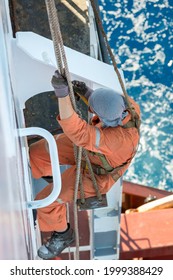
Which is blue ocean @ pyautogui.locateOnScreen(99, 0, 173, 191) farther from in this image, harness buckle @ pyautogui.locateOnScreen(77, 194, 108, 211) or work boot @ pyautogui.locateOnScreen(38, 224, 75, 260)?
harness buckle @ pyautogui.locateOnScreen(77, 194, 108, 211)

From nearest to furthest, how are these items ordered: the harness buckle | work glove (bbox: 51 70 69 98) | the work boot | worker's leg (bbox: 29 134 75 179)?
work glove (bbox: 51 70 69 98) < worker's leg (bbox: 29 134 75 179) < the harness buckle < the work boot

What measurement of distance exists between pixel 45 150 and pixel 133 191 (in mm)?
4460

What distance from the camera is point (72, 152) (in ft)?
11.8

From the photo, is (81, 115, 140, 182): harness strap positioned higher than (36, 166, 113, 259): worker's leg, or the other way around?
(81, 115, 140, 182): harness strap

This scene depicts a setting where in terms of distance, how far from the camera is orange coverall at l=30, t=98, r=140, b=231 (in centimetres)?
308

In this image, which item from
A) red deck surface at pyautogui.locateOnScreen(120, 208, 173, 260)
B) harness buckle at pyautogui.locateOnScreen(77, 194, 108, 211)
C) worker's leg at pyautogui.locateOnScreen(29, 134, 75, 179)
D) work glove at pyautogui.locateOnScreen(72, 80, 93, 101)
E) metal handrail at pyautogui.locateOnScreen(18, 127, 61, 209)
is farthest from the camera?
red deck surface at pyautogui.locateOnScreen(120, 208, 173, 260)

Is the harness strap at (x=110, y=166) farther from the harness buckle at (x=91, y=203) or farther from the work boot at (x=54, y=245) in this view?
the work boot at (x=54, y=245)

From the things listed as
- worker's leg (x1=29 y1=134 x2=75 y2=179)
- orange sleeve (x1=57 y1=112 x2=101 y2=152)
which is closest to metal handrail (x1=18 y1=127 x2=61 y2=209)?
orange sleeve (x1=57 y1=112 x2=101 y2=152)

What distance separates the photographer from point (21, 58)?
3145 millimetres

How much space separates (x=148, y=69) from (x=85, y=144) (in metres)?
8.86

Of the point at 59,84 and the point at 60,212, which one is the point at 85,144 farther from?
the point at 60,212

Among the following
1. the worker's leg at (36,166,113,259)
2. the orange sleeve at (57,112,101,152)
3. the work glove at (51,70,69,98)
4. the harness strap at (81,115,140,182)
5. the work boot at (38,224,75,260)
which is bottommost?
the work boot at (38,224,75,260)
